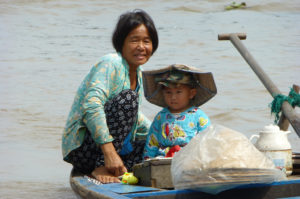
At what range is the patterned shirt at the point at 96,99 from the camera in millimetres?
3164

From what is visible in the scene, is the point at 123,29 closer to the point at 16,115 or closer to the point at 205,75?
the point at 205,75

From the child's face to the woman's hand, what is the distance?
435 mm

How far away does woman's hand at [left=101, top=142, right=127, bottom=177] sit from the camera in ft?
10.3

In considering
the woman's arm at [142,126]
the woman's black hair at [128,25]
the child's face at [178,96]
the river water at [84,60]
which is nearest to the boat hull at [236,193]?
the child's face at [178,96]

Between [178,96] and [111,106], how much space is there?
38 centimetres

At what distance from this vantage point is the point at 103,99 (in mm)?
3221

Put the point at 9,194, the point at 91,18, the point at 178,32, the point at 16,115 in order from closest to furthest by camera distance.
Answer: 1. the point at 9,194
2. the point at 16,115
3. the point at 178,32
4. the point at 91,18

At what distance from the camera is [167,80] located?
331 centimetres

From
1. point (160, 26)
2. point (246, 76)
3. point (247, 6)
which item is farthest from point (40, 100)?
point (247, 6)

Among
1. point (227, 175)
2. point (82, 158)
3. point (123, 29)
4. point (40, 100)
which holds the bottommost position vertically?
point (40, 100)

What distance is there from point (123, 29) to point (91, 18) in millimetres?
12199

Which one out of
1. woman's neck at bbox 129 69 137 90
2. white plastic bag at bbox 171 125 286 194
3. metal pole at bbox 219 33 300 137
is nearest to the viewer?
white plastic bag at bbox 171 125 286 194

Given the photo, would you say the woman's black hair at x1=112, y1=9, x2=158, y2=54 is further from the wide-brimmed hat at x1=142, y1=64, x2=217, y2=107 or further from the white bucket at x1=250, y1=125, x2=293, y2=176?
the white bucket at x1=250, y1=125, x2=293, y2=176

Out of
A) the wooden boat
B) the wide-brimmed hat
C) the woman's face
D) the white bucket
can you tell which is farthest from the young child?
the wooden boat
